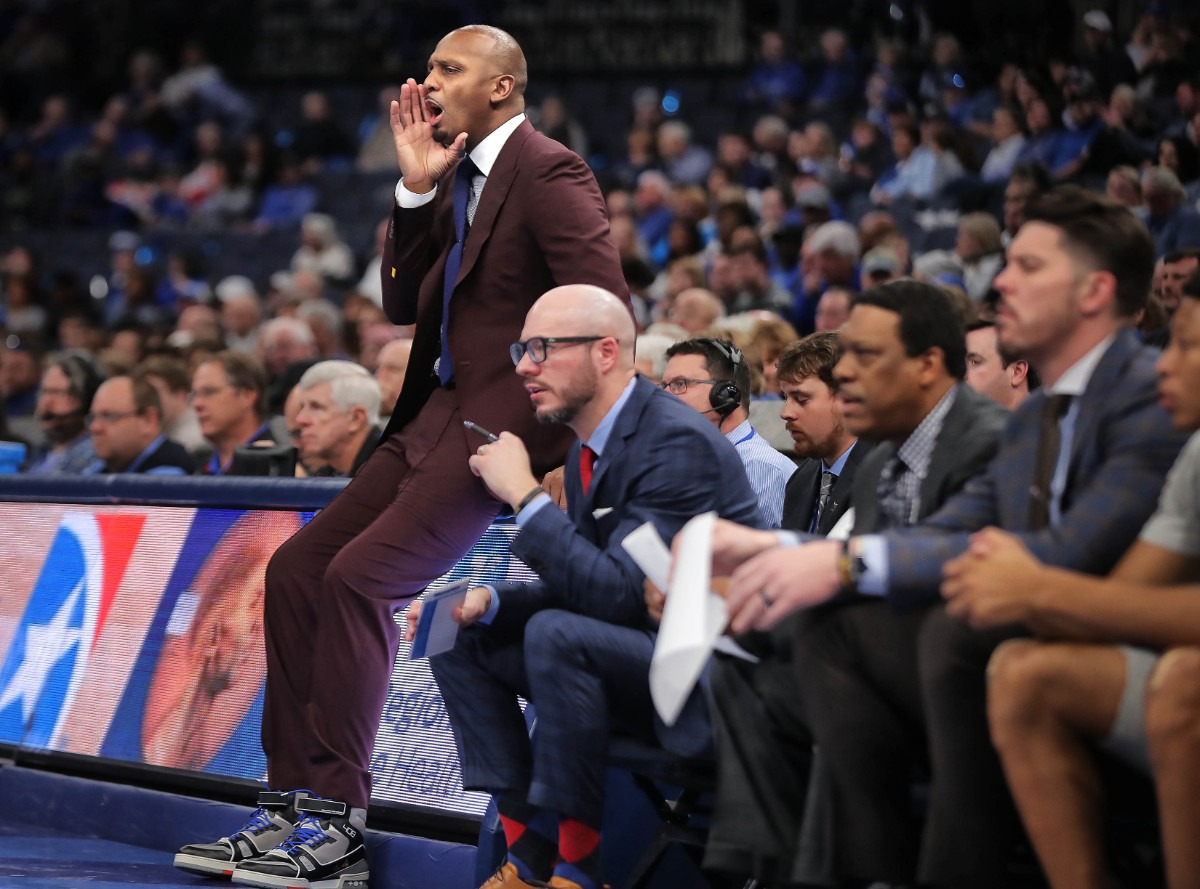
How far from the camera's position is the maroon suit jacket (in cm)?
404

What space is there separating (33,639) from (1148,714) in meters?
4.22

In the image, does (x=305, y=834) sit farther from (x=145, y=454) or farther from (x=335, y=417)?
(x=145, y=454)

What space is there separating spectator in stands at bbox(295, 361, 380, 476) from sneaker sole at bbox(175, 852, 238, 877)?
242 centimetres

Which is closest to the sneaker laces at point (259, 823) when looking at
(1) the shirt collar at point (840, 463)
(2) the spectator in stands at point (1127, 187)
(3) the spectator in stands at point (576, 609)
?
(3) the spectator in stands at point (576, 609)

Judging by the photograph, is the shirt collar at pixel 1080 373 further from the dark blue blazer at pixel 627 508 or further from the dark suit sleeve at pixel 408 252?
the dark suit sleeve at pixel 408 252

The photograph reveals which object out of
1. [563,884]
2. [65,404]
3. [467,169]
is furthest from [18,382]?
[563,884]

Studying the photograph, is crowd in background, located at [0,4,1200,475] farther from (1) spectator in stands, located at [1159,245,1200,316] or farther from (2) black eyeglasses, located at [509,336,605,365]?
(2) black eyeglasses, located at [509,336,605,365]

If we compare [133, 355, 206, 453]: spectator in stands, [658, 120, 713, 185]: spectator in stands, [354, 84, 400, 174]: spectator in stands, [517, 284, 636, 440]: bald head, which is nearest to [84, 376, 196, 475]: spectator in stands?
[133, 355, 206, 453]: spectator in stands

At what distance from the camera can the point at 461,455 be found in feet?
13.3

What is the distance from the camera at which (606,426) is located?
12.2ft

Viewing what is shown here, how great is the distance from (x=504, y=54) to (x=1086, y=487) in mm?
2032

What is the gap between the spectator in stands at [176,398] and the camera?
8.13 metres

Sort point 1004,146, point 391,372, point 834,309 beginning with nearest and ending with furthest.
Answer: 1. point 391,372
2. point 834,309
3. point 1004,146

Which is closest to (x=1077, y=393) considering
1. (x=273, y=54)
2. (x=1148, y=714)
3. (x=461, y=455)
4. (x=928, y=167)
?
(x=1148, y=714)
